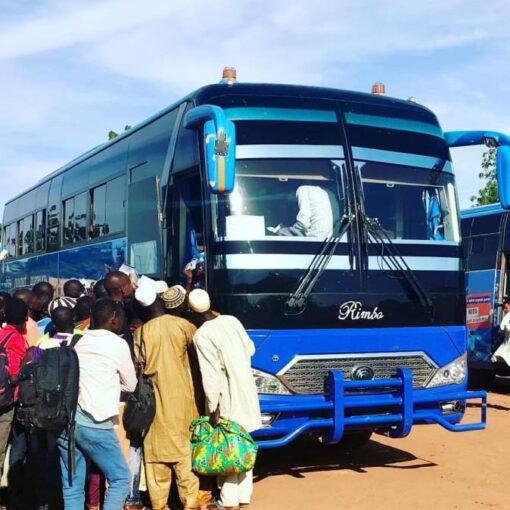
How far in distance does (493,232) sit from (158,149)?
838cm

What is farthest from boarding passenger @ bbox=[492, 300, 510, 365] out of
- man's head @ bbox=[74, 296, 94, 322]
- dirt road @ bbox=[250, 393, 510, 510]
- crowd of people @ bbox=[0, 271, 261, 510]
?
man's head @ bbox=[74, 296, 94, 322]

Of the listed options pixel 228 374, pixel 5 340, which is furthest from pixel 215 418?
pixel 5 340

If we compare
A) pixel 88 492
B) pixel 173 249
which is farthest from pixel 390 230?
pixel 88 492

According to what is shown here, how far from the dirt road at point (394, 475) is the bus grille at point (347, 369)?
34.5 inches

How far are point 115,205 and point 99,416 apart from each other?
161 inches

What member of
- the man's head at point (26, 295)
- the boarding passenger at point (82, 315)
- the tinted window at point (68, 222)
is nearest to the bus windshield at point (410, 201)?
the boarding passenger at point (82, 315)

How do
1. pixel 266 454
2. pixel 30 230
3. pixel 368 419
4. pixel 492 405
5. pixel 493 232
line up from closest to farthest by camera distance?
pixel 368 419 → pixel 266 454 → pixel 492 405 → pixel 30 230 → pixel 493 232

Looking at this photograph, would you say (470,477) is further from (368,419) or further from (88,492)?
(88,492)

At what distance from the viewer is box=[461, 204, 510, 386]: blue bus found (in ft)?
45.4

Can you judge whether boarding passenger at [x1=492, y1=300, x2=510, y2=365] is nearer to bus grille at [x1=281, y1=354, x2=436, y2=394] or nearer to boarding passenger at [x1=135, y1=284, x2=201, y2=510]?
bus grille at [x1=281, y1=354, x2=436, y2=394]

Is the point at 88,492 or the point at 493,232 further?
the point at 493,232

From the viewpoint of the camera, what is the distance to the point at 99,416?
5008mm

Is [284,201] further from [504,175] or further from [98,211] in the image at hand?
[98,211]

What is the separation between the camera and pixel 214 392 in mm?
5758
